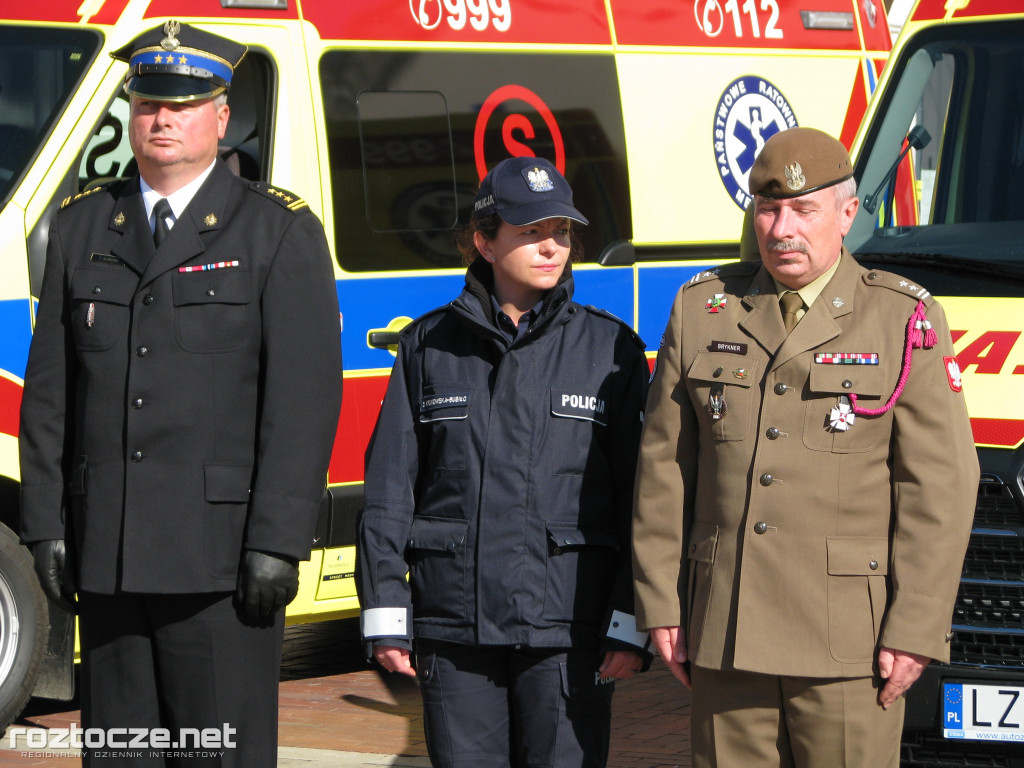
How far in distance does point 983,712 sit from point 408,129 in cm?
326

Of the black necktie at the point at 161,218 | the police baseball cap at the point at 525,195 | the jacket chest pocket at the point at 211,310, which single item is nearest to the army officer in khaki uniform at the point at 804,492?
the police baseball cap at the point at 525,195

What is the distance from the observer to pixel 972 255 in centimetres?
475

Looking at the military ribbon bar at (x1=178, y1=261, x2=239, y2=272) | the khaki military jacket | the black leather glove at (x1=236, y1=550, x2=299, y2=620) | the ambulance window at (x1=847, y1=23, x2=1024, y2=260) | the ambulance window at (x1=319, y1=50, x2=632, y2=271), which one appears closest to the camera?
the khaki military jacket

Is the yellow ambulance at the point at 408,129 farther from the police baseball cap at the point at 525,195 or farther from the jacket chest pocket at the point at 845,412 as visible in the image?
the jacket chest pocket at the point at 845,412

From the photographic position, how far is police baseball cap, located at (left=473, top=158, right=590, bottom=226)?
3498mm

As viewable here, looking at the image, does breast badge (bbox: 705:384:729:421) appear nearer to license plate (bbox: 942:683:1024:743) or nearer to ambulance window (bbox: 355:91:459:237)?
license plate (bbox: 942:683:1024:743)

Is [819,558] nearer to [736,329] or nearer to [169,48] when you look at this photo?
[736,329]

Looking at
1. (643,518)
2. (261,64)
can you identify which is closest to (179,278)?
(643,518)

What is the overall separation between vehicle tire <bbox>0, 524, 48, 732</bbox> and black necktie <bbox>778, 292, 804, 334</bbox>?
131 inches

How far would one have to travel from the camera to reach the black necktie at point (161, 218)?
143 inches

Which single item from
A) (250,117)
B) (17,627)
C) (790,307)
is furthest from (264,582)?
(250,117)

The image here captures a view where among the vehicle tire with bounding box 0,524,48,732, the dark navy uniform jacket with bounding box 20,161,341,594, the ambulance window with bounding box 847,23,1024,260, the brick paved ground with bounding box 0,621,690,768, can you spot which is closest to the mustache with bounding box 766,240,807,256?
the dark navy uniform jacket with bounding box 20,161,341,594

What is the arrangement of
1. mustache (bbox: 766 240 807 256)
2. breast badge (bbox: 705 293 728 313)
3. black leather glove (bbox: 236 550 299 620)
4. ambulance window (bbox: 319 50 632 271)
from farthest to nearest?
ambulance window (bbox: 319 50 632 271)
black leather glove (bbox: 236 550 299 620)
breast badge (bbox: 705 293 728 313)
mustache (bbox: 766 240 807 256)

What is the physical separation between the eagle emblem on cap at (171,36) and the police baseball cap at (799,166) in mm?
1368
